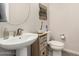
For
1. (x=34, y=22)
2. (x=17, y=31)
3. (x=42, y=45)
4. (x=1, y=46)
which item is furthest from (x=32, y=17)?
(x=1, y=46)

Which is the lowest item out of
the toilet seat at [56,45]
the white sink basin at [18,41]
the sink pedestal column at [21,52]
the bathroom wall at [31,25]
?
the sink pedestal column at [21,52]

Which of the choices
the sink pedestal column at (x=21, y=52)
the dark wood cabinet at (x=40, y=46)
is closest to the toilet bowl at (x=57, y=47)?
the dark wood cabinet at (x=40, y=46)

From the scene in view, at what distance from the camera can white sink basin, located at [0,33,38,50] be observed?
1.27 m

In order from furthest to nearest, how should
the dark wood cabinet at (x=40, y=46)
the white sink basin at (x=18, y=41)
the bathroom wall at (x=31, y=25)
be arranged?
the dark wood cabinet at (x=40, y=46), the bathroom wall at (x=31, y=25), the white sink basin at (x=18, y=41)

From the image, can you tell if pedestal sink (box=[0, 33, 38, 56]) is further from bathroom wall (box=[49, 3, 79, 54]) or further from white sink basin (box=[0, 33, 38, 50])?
bathroom wall (box=[49, 3, 79, 54])

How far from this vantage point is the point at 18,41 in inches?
54.7

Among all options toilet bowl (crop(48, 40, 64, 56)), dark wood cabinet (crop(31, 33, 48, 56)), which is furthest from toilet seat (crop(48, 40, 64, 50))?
dark wood cabinet (crop(31, 33, 48, 56))

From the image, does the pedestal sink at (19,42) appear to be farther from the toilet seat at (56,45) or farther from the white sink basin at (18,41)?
the toilet seat at (56,45)

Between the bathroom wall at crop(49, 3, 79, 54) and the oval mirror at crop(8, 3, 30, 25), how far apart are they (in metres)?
0.33

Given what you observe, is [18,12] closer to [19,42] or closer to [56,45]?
[19,42]

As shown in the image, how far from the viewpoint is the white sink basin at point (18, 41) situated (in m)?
1.27

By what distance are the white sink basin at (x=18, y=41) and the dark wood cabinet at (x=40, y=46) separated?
0.09m

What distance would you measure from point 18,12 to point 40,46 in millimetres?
559

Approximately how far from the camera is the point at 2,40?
1.36 meters
